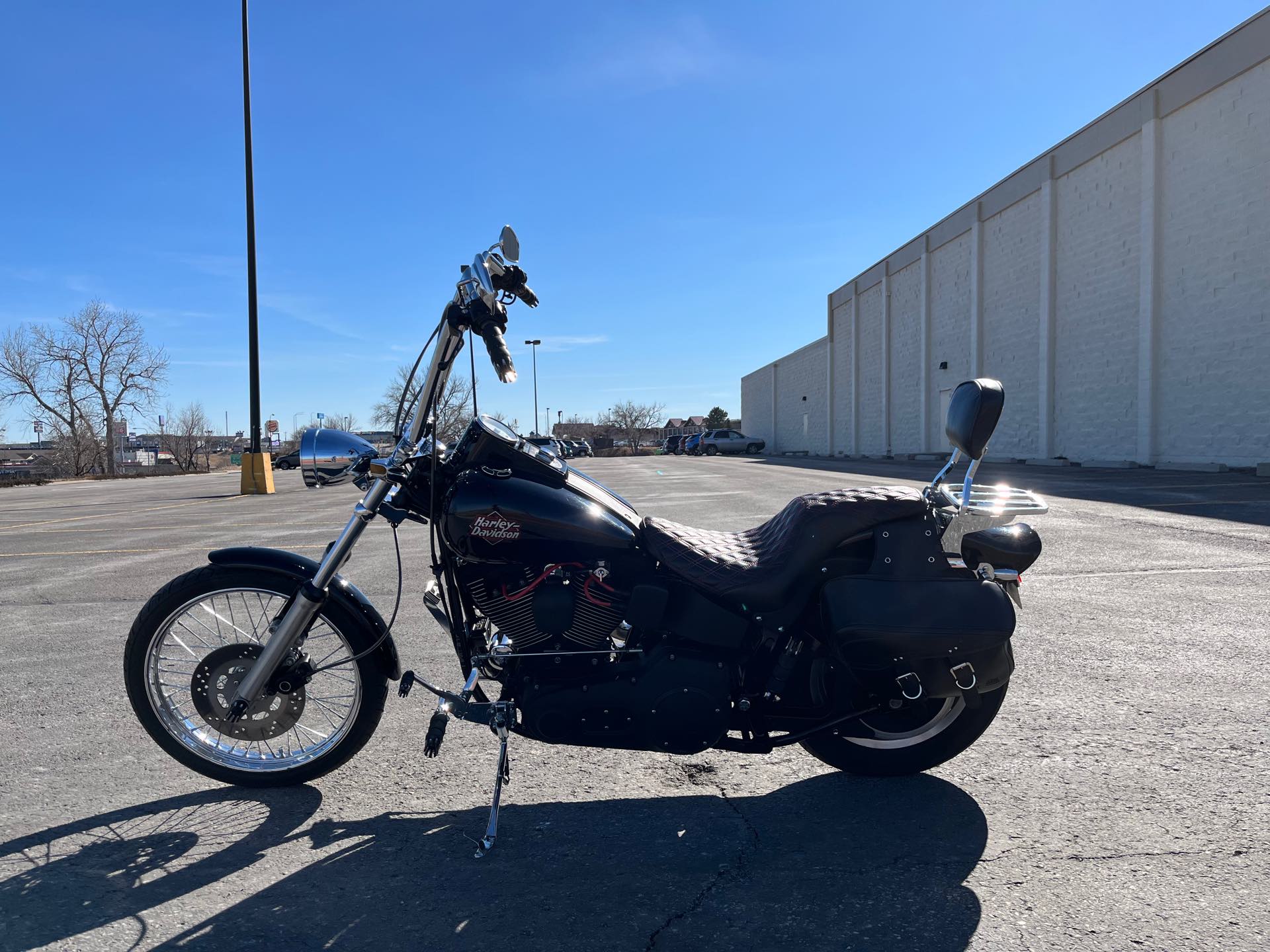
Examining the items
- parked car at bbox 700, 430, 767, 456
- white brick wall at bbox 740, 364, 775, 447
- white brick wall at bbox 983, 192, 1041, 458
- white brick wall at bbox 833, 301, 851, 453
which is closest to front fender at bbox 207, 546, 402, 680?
white brick wall at bbox 983, 192, 1041, 458

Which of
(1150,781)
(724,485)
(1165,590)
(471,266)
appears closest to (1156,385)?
(724,485)

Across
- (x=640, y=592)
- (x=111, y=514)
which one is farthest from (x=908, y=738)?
(x=111, y=514)

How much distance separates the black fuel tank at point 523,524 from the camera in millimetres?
2393

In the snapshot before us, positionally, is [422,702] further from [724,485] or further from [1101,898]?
[724,485]

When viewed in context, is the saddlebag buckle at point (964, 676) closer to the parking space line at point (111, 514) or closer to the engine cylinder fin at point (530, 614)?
the engine cylinder fin at point (530, 614)

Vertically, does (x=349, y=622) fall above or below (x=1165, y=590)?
above

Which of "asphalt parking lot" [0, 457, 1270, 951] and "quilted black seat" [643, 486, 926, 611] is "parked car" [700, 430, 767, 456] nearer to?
"asphalt parking lot" [0, 457, 1270, 951]

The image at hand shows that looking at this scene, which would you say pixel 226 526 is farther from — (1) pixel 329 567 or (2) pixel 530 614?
(2) pixel 530 614

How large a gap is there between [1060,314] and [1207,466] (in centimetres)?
680

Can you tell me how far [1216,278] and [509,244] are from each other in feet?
60.9

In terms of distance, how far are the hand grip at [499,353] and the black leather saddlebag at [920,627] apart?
1175 mm

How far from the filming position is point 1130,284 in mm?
18625

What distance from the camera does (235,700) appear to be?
2.67 m

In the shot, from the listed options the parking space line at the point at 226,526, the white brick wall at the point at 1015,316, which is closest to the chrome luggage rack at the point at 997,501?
the parking space line at the point at 226,526
